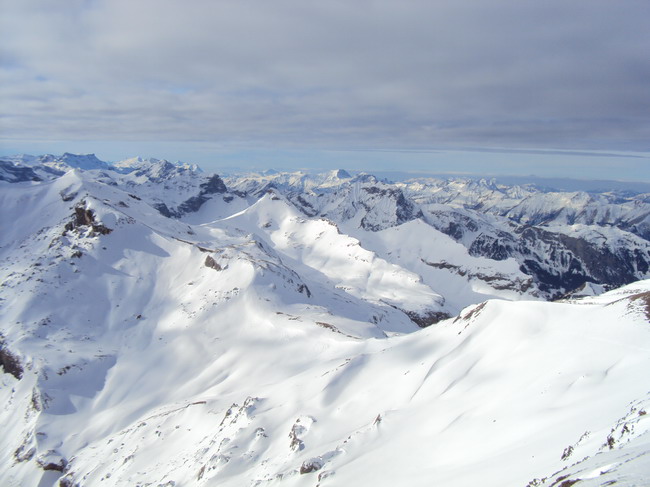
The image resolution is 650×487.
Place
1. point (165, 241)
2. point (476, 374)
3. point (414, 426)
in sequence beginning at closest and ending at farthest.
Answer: point (414, 426) → point (476, 374) → point (165, 241)

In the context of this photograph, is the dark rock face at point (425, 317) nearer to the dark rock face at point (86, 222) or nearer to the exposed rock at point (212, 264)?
the exposed rock at point (212, 264)

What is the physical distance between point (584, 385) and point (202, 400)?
4876 cm

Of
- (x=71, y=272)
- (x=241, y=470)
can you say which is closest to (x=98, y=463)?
(x=241, y=470)

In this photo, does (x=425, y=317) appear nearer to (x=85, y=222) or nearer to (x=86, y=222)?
(x=86, y=222)

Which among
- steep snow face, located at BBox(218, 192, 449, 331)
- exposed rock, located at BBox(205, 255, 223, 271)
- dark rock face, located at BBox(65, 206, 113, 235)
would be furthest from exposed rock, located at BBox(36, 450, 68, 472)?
steep snow face, located at BBox(218, 192, 449, 331)

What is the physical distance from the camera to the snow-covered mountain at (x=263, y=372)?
2023cm

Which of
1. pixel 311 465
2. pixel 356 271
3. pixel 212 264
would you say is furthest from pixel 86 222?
pixel 311 465

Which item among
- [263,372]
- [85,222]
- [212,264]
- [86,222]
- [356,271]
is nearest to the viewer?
[263,372]

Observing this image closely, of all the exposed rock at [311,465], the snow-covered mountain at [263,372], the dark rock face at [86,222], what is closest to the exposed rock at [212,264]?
the snow-covered mountain at [263,372]

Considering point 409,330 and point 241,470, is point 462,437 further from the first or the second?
point 409,330

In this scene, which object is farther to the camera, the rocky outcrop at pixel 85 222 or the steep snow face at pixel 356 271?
the steep snow face at pixel 356 271

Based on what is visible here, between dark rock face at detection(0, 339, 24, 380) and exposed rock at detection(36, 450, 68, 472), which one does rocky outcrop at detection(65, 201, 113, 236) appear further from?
exposed rock at detection(36, 450, 68, 472)

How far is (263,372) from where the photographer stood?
61312 mm

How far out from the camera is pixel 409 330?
10875 cm
